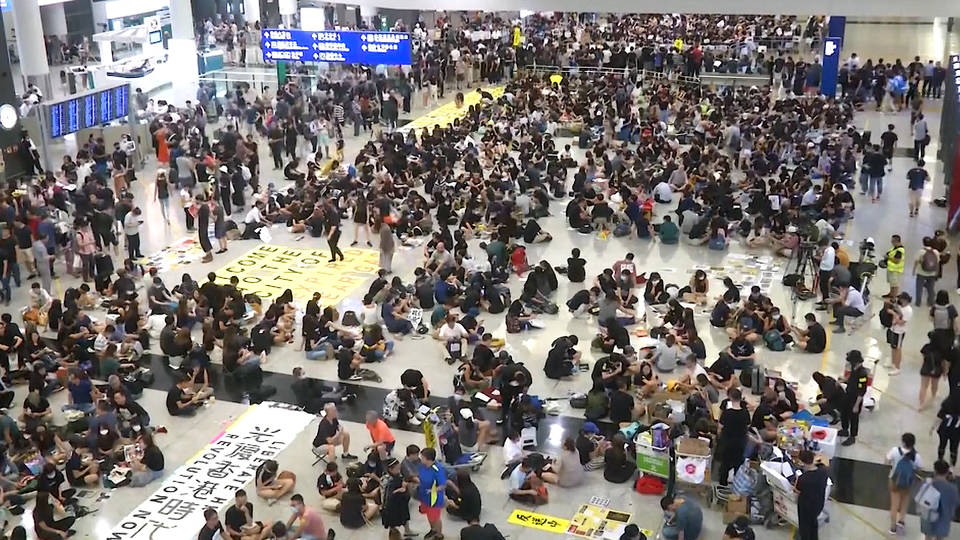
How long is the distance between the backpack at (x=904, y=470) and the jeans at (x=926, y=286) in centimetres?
795

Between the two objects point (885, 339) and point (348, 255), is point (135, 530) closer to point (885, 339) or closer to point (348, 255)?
point (348, 255)

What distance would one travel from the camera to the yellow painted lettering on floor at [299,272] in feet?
71.7

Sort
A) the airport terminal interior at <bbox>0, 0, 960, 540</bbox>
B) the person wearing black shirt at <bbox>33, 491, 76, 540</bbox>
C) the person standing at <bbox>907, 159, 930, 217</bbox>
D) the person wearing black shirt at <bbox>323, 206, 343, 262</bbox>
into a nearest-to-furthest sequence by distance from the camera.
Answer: the person wearing black shirt at <bbox>33, 491, 76, 540</bbox> < the airport terminal interior at <bbox>0, 0, 960, 540</bbox> < the person wearing black shirt at <bbox>323, 206, 343, 262</bbox> < the person standing at <bbox>907, 159, 930, 217</bbox>

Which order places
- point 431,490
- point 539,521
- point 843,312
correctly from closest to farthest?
point 431,490 < point 539,521 < point 843,312

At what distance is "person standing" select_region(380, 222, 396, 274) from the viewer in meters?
22.1

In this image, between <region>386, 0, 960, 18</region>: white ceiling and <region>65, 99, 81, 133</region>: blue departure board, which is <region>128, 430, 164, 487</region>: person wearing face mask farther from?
<region>386, 0, 960, 18</region>: white ceiling

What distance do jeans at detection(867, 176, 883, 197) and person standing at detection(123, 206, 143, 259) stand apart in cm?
1844

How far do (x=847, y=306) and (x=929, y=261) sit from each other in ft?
6.07

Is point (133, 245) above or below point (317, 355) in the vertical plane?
above

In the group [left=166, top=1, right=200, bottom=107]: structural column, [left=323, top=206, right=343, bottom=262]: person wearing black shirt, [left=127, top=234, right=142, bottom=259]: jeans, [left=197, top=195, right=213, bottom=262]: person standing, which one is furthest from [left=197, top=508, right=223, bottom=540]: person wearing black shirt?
[left=166, top=1, right=200, bottom=107]: structural column

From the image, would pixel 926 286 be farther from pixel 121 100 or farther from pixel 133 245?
pixel 121 100

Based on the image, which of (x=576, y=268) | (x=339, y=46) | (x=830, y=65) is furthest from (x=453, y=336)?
(x=830, y=65)

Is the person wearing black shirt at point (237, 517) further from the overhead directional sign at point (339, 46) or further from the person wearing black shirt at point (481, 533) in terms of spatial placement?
the overhead directional sign at point (339, 46)

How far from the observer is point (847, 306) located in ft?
62.8
